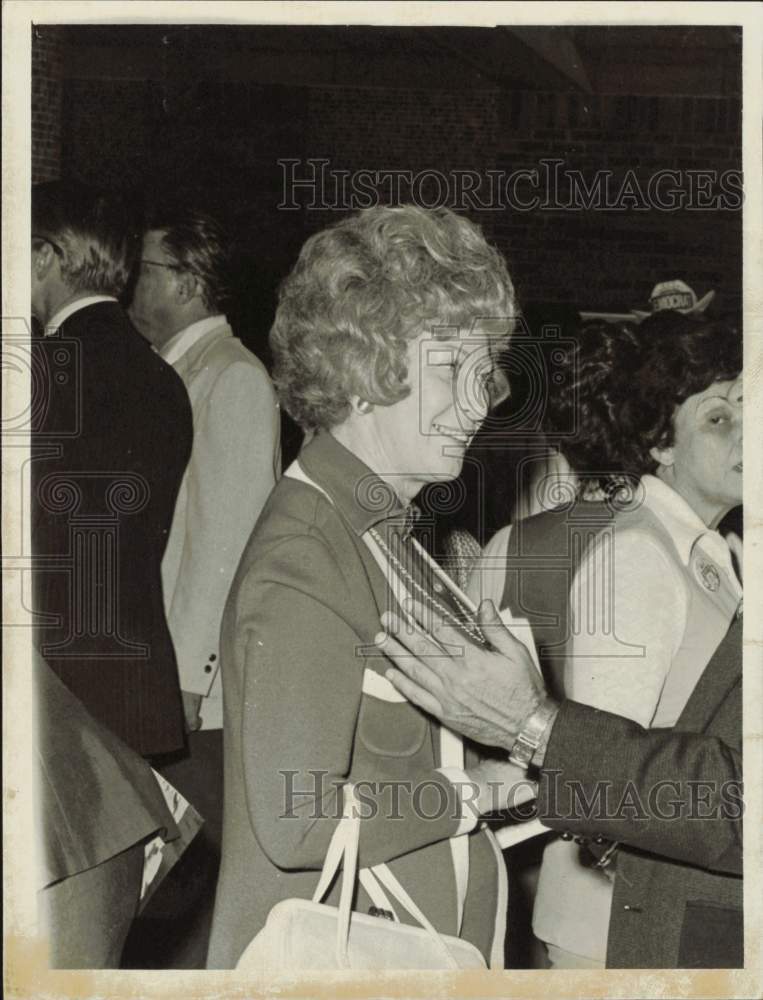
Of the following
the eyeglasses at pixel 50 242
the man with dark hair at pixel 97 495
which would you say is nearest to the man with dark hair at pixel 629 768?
the man with dark hair at pixel 97 495

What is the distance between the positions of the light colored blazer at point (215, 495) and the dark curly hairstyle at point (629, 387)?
66 centimetres

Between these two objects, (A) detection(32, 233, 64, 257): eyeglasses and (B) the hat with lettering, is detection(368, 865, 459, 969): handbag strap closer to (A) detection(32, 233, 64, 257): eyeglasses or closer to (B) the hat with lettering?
(B) the hat with lettering

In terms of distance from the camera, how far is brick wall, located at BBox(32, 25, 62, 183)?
110 inches

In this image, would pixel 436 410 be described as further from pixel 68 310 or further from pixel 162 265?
pixel 68 310

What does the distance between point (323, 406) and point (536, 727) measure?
31.2 inches

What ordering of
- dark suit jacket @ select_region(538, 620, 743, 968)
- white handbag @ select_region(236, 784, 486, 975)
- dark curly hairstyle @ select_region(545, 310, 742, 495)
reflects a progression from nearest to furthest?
dark suit jacket @ select_region(538, 620, 743, 968)
white handbag @ select_region(236, 784, 486, 975)
dark curly hairstyle @ select_region(545, 310, 742, 495)

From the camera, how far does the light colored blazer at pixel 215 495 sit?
9.07 ft

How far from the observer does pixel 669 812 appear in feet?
8.03

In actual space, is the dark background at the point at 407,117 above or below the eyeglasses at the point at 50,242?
above

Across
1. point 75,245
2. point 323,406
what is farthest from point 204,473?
point 75,245

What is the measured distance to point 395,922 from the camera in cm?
249

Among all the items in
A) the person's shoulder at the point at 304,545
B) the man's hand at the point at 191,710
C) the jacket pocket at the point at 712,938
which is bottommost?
the jacket pocket at the point at 712,938

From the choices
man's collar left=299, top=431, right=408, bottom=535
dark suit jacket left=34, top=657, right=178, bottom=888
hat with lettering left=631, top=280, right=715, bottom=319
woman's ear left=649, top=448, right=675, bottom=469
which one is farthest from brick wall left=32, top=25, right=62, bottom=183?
woman's ear left=649, top=448, right=675, bottom=469

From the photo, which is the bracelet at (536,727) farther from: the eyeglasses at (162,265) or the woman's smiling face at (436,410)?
the eyeglasses at (162,265)
